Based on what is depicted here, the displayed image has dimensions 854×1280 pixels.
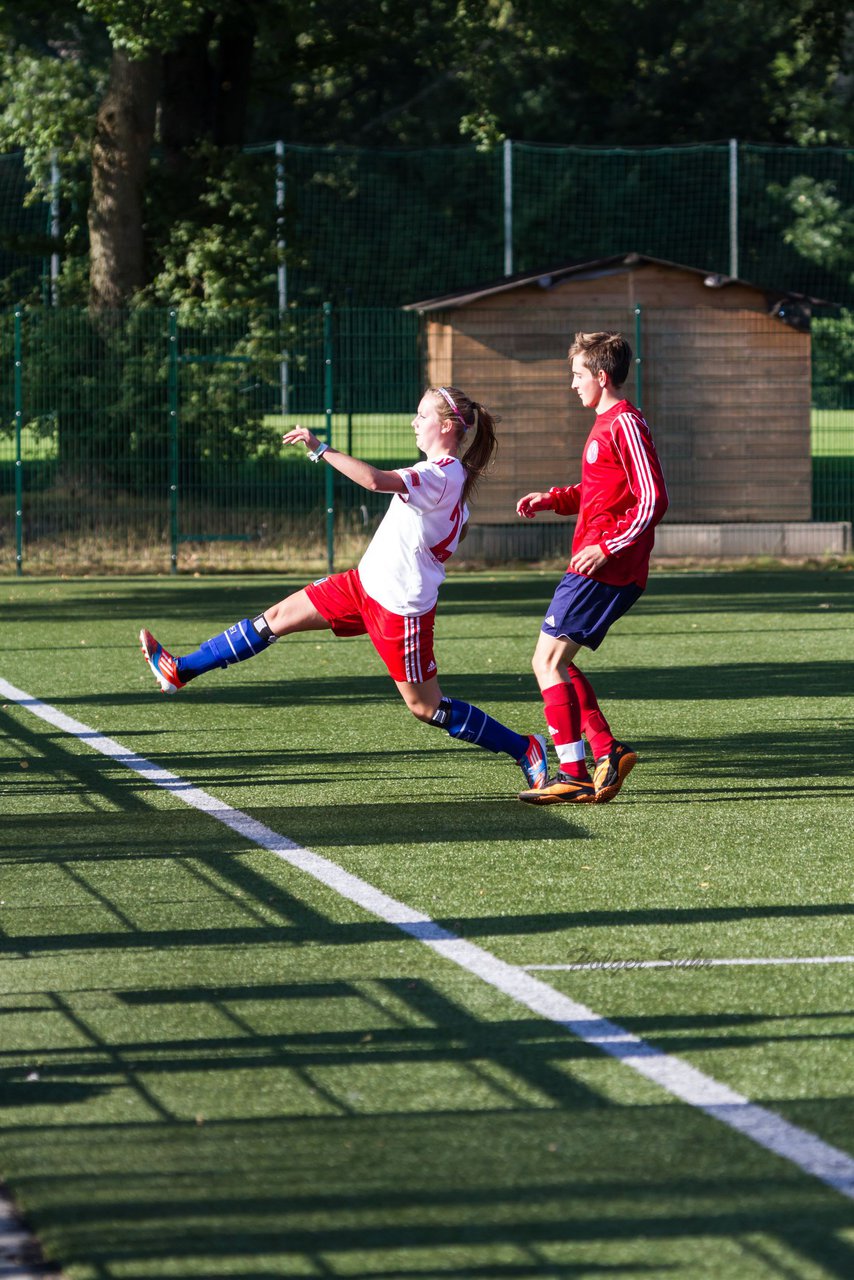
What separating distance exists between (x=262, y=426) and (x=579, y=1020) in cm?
1849

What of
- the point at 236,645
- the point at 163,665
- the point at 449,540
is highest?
the point at 449,540

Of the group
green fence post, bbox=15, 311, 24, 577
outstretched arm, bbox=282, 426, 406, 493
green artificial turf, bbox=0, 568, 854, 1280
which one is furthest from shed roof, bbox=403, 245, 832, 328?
outstretched arm, bbox=282, 426, 406, 493

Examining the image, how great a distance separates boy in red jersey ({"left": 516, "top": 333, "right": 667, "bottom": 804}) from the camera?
7348 mm

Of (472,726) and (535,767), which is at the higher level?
(472,726)

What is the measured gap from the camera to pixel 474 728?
299 inches

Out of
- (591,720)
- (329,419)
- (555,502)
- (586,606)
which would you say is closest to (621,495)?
(586,606)

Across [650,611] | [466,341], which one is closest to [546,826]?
[650,611]

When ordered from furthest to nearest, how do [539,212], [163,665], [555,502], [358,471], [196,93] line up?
[539,212] < [196,93] < [163,665] < [555,502] < [358,471]

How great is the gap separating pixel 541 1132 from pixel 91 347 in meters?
19.1

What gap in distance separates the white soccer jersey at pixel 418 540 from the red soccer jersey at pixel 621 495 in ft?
1.61

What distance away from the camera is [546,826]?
7.16 metres

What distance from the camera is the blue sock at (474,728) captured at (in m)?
7.59

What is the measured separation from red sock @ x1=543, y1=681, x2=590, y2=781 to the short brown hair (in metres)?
1.22

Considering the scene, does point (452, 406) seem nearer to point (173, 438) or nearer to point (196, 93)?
point (173, 438)
